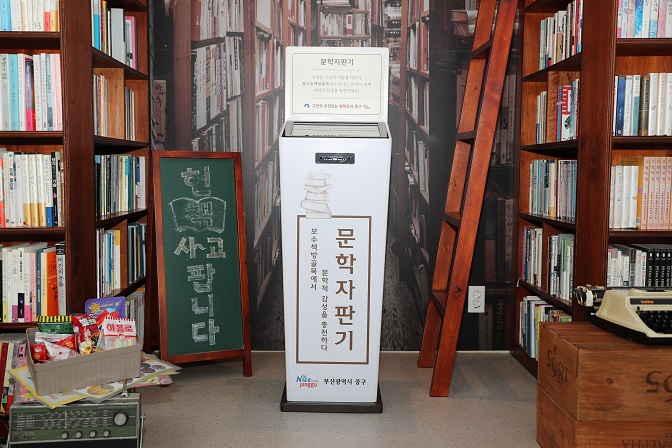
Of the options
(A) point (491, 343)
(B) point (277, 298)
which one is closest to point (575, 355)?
(A) point (491, 343)

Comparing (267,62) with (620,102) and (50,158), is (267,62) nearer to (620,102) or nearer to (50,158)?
(50,158)

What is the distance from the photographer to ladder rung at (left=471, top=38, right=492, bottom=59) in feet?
10.4

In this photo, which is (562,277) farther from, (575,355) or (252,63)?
(252,63)

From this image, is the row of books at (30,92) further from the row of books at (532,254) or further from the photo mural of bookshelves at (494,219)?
the row of books at (532,254)

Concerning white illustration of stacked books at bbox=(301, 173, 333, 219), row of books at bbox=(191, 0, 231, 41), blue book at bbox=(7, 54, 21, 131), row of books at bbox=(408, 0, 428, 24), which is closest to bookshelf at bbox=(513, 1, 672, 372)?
row of books at bbox=(408, 0, 428, 24)

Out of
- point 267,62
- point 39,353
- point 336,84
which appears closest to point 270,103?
point 267,62

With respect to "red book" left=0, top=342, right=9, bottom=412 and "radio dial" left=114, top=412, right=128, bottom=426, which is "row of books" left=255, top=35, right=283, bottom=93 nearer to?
"red book" left=0, top=342, right=9, bottom=412

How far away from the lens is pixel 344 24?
3732 mm

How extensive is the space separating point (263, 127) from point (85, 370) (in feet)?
6.50

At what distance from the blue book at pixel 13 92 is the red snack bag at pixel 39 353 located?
94 centimetres

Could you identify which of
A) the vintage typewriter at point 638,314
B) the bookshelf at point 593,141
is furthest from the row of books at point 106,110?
the vintage typewriter at point 638,314

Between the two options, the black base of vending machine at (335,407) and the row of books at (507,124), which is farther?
the row of books at (507,124)

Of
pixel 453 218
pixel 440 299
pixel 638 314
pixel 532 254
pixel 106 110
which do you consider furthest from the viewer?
pixel 532 254

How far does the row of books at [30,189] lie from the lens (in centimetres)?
260
